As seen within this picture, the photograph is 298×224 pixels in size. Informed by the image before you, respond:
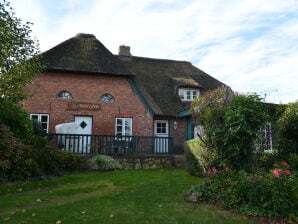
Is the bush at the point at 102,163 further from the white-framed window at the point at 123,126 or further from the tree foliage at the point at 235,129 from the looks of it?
the white-framed window at the point at 123,126

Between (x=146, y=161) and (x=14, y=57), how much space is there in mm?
7786

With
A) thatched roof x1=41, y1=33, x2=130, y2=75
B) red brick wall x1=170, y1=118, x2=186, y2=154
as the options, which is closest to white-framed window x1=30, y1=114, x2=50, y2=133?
thatched roof x1=41, y1=33, x2=130, y2=75

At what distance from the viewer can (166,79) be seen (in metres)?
25.3

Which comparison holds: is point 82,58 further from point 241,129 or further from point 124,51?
point 241,129

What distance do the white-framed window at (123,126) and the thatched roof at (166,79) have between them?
190 cm

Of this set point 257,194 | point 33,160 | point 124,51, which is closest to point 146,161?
point 33,160

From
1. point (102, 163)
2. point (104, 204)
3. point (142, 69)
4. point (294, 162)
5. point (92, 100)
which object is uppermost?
point (142, 69)

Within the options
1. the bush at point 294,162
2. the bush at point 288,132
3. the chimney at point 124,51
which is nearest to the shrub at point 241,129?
the bush at point 294,162

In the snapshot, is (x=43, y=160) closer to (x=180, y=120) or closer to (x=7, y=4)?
(x=7, y=4)

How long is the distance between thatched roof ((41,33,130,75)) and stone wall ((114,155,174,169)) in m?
6.34

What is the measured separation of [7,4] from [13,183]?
6911mm

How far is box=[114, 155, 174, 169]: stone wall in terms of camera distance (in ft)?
53.9

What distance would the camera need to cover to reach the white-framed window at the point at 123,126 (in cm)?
2117

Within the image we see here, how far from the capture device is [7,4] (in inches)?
520
